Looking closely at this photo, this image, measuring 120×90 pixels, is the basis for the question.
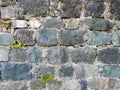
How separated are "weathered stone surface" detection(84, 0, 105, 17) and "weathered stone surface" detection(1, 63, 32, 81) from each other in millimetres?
969

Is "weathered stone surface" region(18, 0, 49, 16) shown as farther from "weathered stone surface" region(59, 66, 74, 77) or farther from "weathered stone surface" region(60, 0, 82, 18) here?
"weathered stone surface" region(59, 66, 74, 77)

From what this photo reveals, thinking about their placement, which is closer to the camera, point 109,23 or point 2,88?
point 2,88

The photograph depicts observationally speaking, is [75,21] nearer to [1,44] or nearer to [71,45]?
[71,45]

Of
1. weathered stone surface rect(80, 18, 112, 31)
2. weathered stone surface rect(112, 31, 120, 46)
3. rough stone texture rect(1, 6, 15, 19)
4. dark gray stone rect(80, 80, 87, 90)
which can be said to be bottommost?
dark gray stone rect(80, 80, 87, 90)

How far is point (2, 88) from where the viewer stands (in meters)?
3.46

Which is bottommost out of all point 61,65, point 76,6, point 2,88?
point 2,88

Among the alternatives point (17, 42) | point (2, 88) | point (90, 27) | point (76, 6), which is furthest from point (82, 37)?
point (2, 88)

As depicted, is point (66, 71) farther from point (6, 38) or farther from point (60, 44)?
point (6, 38)

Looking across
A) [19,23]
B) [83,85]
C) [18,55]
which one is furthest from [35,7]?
[83,85]

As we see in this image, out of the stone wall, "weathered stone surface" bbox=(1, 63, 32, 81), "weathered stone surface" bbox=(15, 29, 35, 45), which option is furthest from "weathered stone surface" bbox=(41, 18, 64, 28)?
"weathered stone surface" bbox=(1, 63, 32, 81)

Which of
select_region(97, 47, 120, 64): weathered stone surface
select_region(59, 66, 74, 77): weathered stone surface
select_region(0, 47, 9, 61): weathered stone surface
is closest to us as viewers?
select_region(0, 47, 9, 61): weathered stone surface

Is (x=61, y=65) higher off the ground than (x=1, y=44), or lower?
lower

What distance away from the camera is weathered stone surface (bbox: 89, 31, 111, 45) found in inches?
144

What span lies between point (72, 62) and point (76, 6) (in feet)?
2.23
